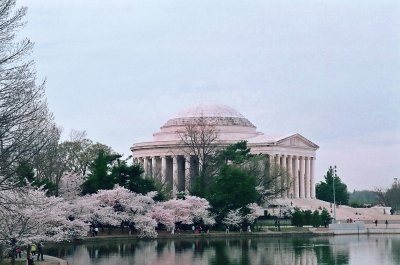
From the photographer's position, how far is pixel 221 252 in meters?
61.8

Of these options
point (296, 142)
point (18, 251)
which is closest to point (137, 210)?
point (18, 251)

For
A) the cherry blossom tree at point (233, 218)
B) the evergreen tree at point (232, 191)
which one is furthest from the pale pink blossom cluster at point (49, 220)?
the cherry blossom tree at point (233, 218)

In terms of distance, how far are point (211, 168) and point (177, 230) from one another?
16.2 metres

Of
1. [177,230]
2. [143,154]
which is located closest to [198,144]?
[177,230]

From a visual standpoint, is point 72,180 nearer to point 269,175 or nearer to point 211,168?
point 211,168

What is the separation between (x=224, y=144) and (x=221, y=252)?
7301 centimetres

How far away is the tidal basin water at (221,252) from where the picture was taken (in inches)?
2087

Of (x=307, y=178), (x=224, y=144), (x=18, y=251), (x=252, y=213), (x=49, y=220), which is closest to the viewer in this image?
(x=18, y=251)

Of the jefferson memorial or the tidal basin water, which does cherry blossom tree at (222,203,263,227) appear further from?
the jefferson memorial

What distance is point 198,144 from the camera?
111125 mm

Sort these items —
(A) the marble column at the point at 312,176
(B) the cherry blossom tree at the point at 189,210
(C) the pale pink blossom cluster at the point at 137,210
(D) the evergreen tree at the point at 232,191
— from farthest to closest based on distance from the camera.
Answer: (A) the marble column at the point at 312,176, (D) the evergreen tree at the point at 232,191, (B) the cherry blossom tree at the point at 189,210, (C) the pale pink blossom cluster at the point at 137,210

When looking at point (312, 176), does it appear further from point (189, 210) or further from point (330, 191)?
point (189, 210)

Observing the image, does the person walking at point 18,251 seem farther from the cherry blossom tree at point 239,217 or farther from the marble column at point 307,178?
the marble column at point 307,178

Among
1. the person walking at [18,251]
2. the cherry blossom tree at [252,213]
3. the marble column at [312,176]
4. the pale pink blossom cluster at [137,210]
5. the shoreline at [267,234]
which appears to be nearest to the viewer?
the person walking at [18,251]
